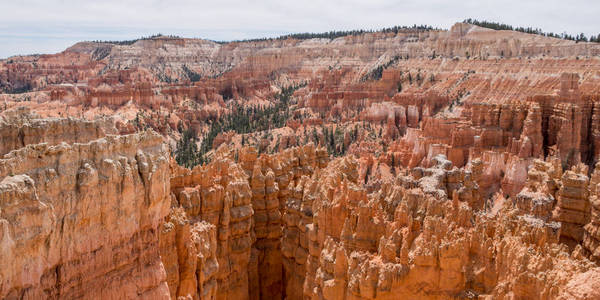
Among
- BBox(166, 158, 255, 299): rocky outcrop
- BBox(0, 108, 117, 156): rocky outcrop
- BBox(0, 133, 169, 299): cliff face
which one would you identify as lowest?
BBox(166, 158, 255, 299): rocky outcrop

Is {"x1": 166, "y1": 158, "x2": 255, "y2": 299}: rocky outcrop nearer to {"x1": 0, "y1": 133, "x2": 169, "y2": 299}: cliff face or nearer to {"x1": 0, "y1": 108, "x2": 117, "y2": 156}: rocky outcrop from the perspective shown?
{"x1": 0, "y1": 133, "x2": 169, "y2": 299}: cliff face

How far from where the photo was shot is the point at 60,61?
142625 millimetres

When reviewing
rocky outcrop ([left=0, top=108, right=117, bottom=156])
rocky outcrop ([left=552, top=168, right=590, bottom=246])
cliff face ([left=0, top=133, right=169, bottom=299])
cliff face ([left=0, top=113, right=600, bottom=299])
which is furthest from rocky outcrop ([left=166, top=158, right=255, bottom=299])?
rocky outcrop ([left=552, top=168, right=590, bottom=246])

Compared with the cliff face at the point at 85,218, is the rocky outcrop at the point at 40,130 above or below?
above

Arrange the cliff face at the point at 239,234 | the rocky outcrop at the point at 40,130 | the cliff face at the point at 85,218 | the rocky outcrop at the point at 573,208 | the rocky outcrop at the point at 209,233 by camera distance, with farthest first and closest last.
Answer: the rocky outcrop at the point at 573,208 → the rocky outcrop at the point at 209,233 → the rocky outcrop at the point at 40,130 → the cliff face at the point at 239,234 → the cliff face at the point at 85,218

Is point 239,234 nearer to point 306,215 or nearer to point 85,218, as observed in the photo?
point 306,215

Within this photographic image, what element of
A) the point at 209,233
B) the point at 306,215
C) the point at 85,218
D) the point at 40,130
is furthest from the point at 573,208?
the point at 40,130

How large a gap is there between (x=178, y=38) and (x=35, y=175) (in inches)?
6816

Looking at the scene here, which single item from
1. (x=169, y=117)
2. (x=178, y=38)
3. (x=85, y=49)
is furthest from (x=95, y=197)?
(x=85, y=49)

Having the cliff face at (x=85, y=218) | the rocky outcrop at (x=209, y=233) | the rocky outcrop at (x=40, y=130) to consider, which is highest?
the rocky outcrop at (x=40, y=130)

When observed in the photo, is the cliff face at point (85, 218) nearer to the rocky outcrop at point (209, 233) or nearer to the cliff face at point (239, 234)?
the cliff face at point (239, 234)

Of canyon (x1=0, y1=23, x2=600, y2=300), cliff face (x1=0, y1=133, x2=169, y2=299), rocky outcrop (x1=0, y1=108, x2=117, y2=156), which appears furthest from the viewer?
rocky outcrop (x1=0, y1=108, x2=117, y2=156)

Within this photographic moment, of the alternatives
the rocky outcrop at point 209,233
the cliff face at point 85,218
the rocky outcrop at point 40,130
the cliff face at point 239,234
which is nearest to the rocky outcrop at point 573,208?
the cliff face at point 239,234

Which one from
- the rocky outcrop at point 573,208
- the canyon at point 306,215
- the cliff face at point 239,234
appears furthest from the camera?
the rocky outcrop at point 573,208
